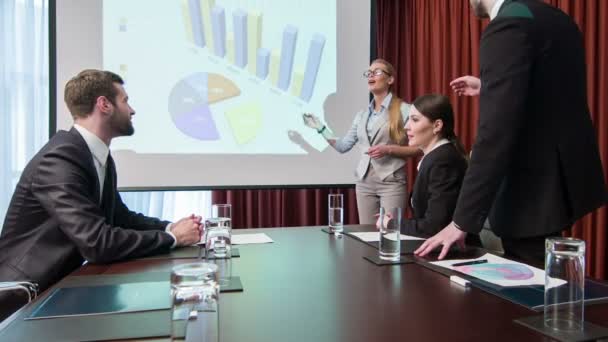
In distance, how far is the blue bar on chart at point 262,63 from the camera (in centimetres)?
288

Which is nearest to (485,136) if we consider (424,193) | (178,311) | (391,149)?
(424,193)

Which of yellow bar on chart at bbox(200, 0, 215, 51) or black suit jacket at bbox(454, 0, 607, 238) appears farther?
yellow bar on chart at bbox(200, 0, 215, 51)

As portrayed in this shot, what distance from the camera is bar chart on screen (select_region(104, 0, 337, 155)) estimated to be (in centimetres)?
269

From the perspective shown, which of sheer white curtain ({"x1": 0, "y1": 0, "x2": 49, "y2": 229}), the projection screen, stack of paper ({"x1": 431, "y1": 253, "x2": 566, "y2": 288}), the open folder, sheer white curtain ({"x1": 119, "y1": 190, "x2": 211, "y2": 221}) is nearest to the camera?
the open folder

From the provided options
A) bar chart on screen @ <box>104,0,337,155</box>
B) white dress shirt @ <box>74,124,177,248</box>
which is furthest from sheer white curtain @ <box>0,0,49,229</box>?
white dress shirt @ <box>74,124,177,248</box>

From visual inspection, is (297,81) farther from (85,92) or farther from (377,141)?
(85,92)

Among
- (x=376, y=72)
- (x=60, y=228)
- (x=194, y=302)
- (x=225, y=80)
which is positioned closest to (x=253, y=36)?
(x=225, y=80)

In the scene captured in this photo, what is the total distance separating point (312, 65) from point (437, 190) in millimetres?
1533

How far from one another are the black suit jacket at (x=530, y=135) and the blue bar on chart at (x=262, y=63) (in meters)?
1.78

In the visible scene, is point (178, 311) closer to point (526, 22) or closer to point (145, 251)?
point (145, 251)

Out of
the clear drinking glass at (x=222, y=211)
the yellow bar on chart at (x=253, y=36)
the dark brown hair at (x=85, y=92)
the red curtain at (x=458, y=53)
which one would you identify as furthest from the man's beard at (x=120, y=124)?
the red curtain at (x=458, y=53)

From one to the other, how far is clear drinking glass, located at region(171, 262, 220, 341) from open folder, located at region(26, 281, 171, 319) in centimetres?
22

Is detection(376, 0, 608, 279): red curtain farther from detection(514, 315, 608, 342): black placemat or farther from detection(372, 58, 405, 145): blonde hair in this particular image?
detection(514, 315, 608, 342): black placemat

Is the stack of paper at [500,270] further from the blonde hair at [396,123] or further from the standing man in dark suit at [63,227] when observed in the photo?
the blonde hair at [396,123]
